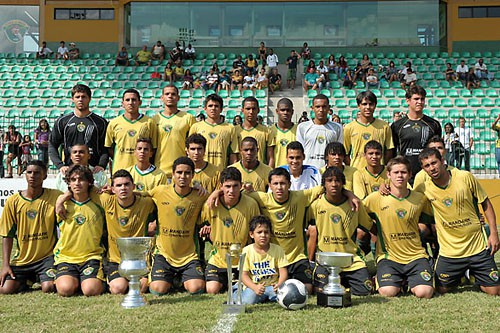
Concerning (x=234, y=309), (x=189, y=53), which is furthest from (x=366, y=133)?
(x=189, y=53)

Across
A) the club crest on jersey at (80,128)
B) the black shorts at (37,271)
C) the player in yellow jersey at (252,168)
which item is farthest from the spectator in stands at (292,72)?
the black shorts at (37,271)

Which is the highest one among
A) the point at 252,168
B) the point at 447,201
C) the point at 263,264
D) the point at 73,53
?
the point at 73,53

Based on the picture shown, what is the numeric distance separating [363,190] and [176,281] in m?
2.08

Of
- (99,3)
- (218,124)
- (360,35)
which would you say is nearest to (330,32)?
(360,35)

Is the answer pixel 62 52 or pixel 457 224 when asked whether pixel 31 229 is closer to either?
pixel 457 224

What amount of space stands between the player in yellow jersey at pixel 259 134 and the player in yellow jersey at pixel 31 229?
2.31m

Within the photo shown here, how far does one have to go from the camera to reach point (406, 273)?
204 inches

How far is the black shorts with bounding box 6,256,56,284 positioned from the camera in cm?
539

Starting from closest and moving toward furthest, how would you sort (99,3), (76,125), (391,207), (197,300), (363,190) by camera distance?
(197,300) < (391,207) < (363,190) < (76,125) < (99,3)

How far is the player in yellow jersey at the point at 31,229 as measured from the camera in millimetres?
5458

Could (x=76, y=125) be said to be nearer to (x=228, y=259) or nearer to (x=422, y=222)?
(x=228, y=259)

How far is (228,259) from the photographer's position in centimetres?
441

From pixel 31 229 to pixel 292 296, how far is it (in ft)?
8.88

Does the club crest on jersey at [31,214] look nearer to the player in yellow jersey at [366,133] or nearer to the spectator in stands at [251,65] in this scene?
the player in yellow jersey at [366,133]
